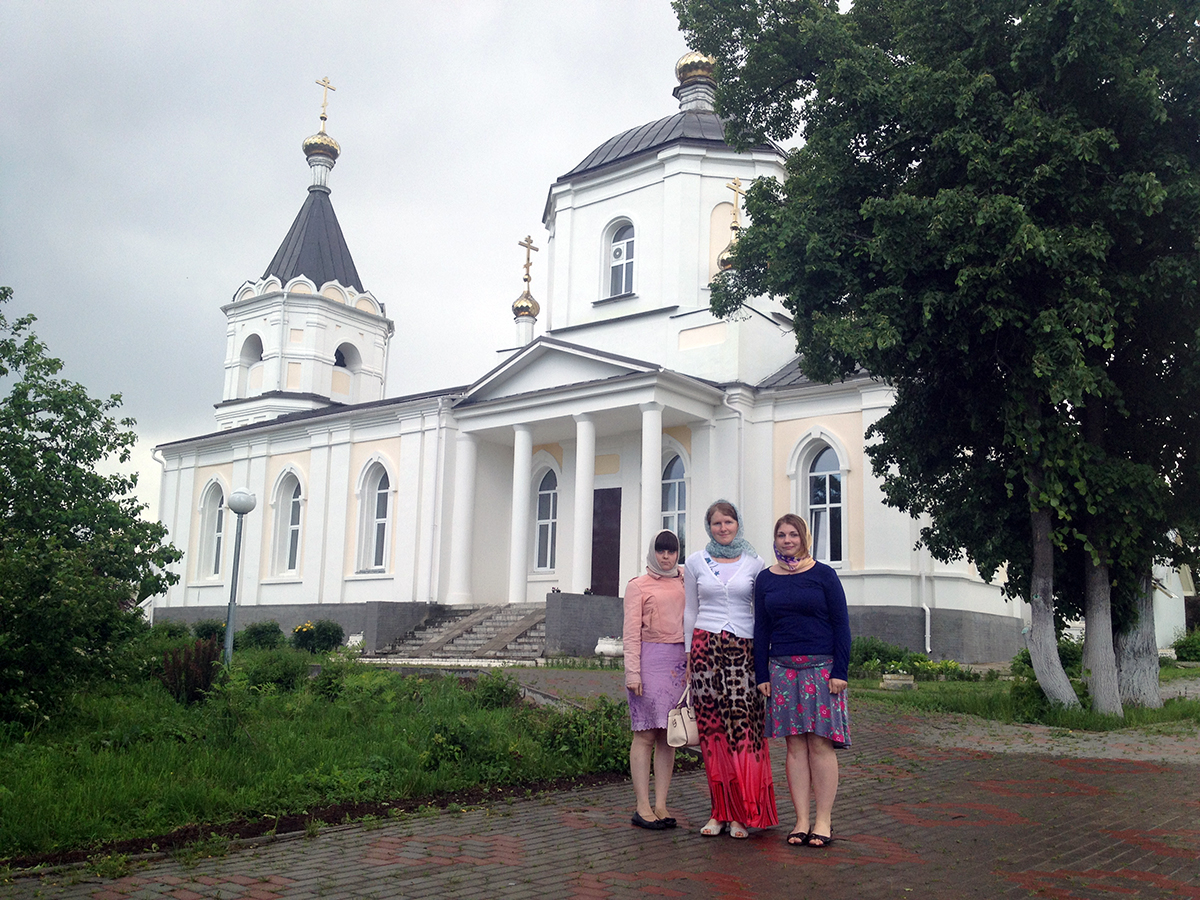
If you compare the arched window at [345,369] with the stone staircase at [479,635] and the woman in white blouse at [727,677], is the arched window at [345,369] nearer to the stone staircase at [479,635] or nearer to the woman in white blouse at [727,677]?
the stone staircase at [479,635]

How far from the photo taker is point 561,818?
665 centimetres

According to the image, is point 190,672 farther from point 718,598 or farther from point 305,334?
point 305,334

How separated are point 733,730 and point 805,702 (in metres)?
0.46

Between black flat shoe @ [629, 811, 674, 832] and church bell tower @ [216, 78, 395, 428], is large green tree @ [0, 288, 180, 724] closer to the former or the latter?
black flat shoe @ [629, 811, 674, 832]

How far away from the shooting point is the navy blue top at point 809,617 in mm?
5914

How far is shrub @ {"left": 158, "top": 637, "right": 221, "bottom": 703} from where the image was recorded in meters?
10.5

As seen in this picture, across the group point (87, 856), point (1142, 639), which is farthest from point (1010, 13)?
point (87, 856)

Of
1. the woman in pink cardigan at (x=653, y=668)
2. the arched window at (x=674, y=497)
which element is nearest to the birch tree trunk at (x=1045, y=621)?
the woman in pink cardigan at (x=653, y=668)

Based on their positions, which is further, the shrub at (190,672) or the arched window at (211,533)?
the arched window at (211,533)

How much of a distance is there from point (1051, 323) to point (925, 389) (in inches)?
95.2

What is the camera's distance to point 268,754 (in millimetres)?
7445

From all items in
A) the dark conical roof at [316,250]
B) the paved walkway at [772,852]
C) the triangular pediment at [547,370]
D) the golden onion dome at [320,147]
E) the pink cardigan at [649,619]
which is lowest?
the paved walkway at [772,852]

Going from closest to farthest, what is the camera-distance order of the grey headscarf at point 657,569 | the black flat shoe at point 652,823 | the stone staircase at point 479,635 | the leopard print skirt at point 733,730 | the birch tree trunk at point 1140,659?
the leopard print skirt at point 733,730, the black flat shoe at point 652,823, the grey headscarf at point 657,569, the birch tree trunk at point 1140,659, the stone staircase at point 479,635

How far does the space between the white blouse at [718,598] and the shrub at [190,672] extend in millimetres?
6014
